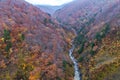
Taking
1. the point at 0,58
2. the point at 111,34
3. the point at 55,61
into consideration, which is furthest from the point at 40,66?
the point at 111,34

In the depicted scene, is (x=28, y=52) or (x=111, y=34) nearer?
(x=28, y=52)

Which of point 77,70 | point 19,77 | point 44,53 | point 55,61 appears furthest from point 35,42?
point 19,77

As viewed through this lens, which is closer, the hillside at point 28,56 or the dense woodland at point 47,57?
the dense woodland at point 47,57

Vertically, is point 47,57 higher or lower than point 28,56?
lower

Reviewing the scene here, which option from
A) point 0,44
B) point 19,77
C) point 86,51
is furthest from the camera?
point 86,51

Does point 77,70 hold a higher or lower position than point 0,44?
lower

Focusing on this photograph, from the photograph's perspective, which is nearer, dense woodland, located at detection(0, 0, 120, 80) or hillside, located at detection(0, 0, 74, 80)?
dense woodland, located at detection(0, 0, 120, 80)

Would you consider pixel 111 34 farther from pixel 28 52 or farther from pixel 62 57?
pixel 28 52

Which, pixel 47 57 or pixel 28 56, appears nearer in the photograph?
pixel 28 56

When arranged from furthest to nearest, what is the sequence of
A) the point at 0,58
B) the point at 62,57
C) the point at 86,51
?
the point at 86,51
the point at 62,57
the point at 0,58
